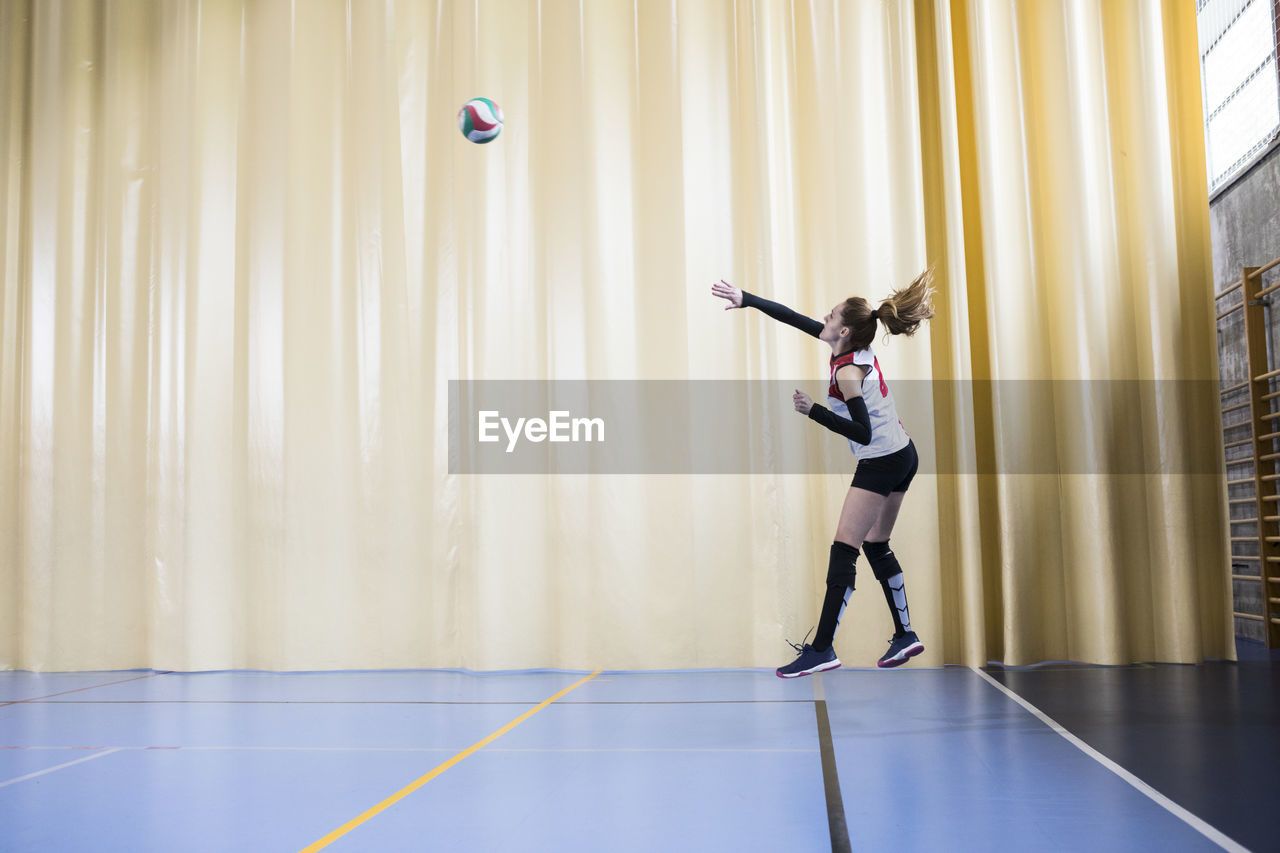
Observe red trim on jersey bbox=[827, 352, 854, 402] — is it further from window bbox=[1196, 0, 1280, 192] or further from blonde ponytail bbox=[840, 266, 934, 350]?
window bbox=[1196, 0, 1280, 192]

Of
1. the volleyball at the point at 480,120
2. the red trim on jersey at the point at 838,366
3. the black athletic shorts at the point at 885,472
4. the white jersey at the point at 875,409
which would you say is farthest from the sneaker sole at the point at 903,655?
the volleyball at the point at 480,120

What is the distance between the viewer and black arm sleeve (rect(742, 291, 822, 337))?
13.3 ft

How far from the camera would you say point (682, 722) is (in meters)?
3.36

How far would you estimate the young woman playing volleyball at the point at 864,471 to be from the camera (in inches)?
151

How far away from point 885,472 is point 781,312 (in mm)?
791

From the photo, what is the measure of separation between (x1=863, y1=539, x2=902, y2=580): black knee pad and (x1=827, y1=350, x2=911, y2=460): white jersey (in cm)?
38

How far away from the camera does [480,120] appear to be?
4.86 metres

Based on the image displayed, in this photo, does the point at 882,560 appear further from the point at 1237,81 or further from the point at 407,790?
the point at 1237,81

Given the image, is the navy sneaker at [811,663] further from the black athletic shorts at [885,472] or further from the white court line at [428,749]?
the white court line at [428,749]

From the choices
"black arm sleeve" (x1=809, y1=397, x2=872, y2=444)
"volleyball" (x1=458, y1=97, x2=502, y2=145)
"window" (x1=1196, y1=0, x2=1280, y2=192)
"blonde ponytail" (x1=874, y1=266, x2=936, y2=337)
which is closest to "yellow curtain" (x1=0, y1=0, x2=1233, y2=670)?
"volleyball" (x1=458, y1=97, x2=502, y2=145)

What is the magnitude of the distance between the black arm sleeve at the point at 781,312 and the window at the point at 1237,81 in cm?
262

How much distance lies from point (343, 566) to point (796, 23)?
3.68m

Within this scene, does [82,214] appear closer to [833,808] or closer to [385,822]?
[385,822]

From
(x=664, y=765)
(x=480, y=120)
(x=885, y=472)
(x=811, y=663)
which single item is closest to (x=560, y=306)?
(x=480, y=120)
